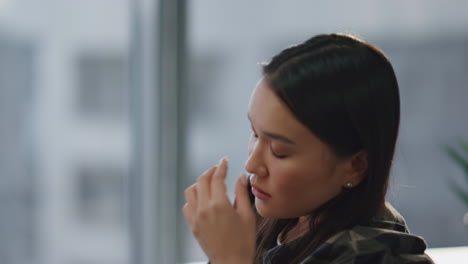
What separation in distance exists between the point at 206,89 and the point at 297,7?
0.46m

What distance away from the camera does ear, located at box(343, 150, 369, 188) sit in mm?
1006

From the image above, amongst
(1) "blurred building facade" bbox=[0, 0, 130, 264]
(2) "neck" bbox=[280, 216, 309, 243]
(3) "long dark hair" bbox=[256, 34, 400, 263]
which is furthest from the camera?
(1) "blurred building facade" bbox=[0, 0, 130, 264]

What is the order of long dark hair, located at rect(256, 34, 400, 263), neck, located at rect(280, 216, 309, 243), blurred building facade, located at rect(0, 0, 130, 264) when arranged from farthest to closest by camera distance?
blurred building facade, located at rect(0, 0, 130, 264) < neck, located at rect(280, 216, 309, 243) < long dark hair, located at rect(256, 34, 400, 263)

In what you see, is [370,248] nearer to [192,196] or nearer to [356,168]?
[356,168]

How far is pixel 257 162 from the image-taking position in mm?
992

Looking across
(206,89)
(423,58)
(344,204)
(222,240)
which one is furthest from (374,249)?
(423,58)

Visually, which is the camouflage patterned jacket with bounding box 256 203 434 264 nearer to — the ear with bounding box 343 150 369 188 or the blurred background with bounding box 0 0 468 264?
the ear with bounding box 343 150 369 188

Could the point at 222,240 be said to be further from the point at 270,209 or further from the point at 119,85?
the point at 119,85

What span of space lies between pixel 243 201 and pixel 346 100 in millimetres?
213

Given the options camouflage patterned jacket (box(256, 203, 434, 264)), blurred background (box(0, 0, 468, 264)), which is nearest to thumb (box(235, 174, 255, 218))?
camouflage patterned jacket (box(256, 203, 434, 264))

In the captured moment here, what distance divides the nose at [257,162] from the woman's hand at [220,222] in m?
0.06

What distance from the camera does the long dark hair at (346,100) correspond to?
0.96 meters

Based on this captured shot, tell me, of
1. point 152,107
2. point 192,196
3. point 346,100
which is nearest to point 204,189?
point 192,196

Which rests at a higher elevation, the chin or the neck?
the chin
